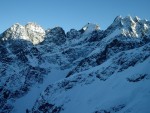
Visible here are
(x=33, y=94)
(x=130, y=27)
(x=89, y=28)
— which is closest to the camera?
(x=33, y=94)

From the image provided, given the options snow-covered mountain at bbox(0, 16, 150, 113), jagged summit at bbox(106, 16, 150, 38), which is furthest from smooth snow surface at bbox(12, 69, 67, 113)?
jagged summit at bbox(106, 16, 150, 38)

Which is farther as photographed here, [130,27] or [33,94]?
[130,27]

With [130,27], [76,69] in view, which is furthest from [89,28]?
[76,69]

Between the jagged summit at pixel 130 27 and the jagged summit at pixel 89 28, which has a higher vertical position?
the jagged summit at pixel 89 28

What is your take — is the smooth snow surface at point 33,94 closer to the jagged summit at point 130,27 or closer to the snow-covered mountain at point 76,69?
the snow-covered mountain at point 76,69

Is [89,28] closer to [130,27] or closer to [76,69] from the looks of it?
[130,27]

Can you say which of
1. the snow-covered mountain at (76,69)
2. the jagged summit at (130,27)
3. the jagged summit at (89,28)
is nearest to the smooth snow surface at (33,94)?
the snow-covered mountain at (76,69)

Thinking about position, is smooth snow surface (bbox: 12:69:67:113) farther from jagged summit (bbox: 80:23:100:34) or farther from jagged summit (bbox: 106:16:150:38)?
jagged summit (bbox: 80:23:100:34)

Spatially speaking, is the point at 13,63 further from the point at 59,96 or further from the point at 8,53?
the point at 59,96

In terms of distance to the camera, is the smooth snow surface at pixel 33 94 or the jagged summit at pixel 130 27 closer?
the smooth snow surface at pixel 33 94
